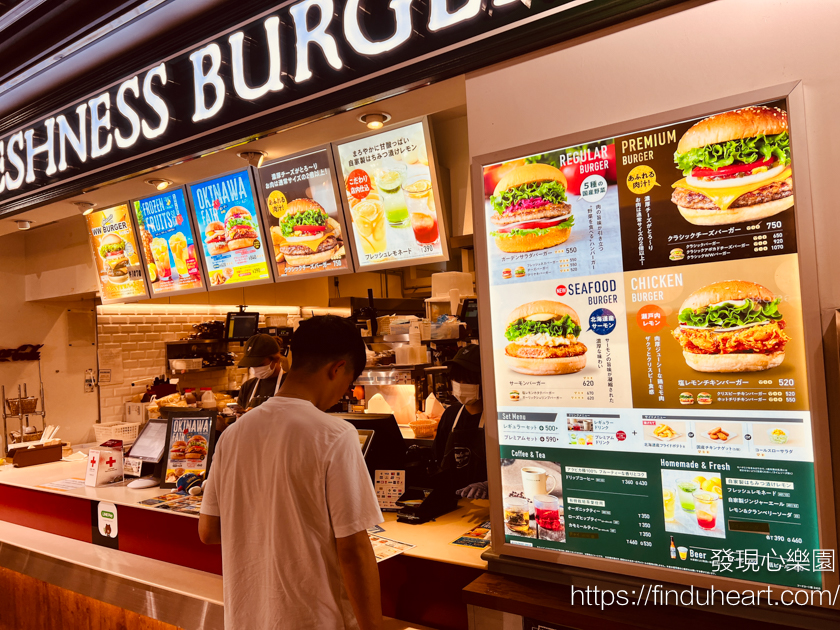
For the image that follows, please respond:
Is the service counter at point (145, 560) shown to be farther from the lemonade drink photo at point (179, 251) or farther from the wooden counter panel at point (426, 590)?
the lemonade drink photo at point (179, 251)

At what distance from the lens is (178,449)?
350cm

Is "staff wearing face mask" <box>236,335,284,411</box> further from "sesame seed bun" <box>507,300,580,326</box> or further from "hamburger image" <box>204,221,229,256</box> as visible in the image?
"sesame seed bun" <box>507,300,580,326</box>

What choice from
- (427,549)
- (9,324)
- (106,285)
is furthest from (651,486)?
(9,324)

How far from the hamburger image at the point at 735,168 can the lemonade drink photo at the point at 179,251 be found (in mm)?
3328

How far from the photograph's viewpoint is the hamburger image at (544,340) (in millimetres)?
1811

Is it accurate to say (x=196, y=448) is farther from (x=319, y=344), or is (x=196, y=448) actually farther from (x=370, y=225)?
(x=319, y=344)

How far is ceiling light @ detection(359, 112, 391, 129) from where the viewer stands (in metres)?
2.62

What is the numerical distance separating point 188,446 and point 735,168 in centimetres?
329

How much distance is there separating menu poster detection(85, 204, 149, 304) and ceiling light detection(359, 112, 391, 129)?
2.42 meters

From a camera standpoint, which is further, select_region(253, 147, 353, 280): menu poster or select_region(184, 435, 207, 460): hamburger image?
select_region(184, 435, 207, 460): hamburger image

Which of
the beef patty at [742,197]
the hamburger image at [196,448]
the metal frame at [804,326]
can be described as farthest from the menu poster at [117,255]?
the beef patty at [742,197]

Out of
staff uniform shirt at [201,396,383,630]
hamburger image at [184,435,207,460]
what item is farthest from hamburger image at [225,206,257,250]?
staff uniform shirt at [201,396,383,630]

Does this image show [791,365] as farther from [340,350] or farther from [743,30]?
[340,350]

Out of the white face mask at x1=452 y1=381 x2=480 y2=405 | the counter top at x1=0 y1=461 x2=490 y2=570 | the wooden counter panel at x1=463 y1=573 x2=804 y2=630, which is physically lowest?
the counter top at x1=0 y1=461 x2=490 y2=570
